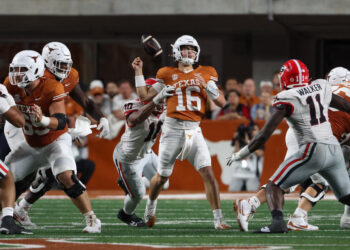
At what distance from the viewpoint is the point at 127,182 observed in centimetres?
903

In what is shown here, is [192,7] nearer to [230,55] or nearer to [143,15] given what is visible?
[143,15]

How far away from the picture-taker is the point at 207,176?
8.25 meters

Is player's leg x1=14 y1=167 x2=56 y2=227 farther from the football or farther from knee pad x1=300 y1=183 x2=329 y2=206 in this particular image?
knee pad x1=300 y1=183 x2=329 y2=206

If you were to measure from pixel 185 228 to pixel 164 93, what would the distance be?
4.08 ft

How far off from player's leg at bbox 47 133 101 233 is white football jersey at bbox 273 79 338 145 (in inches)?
71.3

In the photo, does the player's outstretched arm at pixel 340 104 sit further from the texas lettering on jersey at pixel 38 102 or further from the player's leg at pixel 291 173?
the texas lettering on jersey at pixel 38 102

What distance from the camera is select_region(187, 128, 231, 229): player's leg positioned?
321 inches

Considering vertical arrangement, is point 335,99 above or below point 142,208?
above

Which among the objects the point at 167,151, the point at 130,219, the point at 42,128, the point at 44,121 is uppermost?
the point at 44,121

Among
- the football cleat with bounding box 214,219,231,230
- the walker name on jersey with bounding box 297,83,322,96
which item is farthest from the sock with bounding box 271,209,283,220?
the walker name on jersey with bounding box 297,83,322,96

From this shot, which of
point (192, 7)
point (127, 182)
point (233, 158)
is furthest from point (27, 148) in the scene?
point (192, 7)

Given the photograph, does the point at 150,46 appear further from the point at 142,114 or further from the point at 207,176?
the point at 207,176

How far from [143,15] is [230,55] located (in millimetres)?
2467

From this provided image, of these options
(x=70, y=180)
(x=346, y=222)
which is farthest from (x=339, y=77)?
(x=70, y=180)
